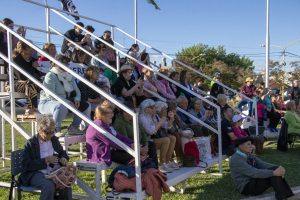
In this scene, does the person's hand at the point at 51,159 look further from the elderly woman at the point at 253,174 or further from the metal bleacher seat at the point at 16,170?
the elderly woman at the point at 253,174

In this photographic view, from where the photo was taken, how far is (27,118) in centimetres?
702

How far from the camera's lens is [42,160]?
17.8ft

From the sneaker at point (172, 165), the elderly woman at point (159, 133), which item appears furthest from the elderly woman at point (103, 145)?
the sneaker at point (172, 165)

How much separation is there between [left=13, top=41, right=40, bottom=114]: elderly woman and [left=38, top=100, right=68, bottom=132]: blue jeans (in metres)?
0.36

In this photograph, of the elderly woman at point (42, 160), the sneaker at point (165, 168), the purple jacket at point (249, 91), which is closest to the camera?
the elderly woman at point (42, 160)

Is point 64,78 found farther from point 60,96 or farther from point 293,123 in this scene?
point 293,123

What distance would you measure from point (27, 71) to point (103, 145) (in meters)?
2.24

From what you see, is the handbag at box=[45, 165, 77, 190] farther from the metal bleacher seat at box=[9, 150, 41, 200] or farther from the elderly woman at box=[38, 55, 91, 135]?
the elderly woman at box=[38, 55, 91, 135]

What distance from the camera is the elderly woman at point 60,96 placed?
6.66 meters

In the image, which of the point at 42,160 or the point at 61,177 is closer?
the point at 61,177

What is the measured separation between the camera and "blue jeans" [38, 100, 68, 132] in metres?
6.61

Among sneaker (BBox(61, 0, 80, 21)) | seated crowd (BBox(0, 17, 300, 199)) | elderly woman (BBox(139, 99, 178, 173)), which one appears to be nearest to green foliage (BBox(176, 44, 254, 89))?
sneaker (BBox(61, 0, 80, 21))

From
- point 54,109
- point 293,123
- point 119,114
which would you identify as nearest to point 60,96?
point 54,109

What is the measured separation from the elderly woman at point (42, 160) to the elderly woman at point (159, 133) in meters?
2.00
